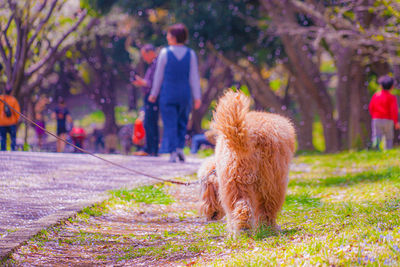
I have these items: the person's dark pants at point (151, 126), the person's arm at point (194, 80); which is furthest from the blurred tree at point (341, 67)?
the person's arm at point (194, 80)

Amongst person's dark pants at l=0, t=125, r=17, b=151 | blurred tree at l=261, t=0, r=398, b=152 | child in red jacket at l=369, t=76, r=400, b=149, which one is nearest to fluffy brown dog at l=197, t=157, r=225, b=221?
person's dark pants at l=0, t=125, r=17, b=151

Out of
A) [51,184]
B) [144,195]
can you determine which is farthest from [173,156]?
[51,184]

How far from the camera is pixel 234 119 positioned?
418 cm

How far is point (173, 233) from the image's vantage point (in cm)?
515

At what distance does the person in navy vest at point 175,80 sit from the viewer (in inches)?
358

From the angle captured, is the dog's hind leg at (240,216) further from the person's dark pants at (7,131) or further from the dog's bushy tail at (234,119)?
the person's dark pants at (7,131)

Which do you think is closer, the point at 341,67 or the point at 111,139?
the point at 341,67

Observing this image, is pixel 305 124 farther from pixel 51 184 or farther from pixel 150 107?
pixel 51 184

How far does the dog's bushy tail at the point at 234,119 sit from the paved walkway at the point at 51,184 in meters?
1.87

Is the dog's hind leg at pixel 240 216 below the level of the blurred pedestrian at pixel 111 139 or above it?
below

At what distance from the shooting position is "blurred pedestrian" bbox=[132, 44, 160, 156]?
1051 centimetres

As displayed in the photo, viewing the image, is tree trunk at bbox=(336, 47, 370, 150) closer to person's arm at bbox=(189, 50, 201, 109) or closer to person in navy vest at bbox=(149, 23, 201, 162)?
person's arm at bbox=(189, 50, 201, 109)

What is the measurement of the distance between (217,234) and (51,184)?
300 cm

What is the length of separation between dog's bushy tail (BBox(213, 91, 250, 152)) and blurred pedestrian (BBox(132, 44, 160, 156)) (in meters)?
6.13
